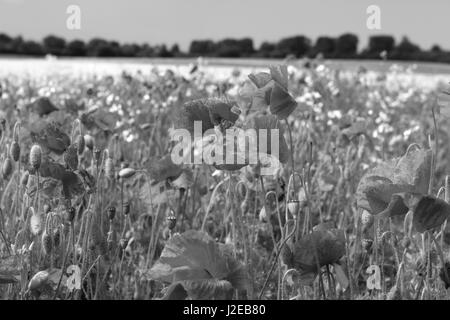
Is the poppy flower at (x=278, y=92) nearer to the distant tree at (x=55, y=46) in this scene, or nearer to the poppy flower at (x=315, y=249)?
the poppy flower at (x=315, y=249)

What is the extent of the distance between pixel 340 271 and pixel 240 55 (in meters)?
13.2

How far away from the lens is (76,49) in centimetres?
1550

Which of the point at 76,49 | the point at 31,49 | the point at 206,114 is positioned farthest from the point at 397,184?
the point at 31,49

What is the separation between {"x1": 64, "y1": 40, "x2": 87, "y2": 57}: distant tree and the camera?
14.9 m

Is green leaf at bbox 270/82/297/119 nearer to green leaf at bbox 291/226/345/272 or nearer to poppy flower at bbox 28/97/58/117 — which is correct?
green leaf at bbox 291/226/345/272

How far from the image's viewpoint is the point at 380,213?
1.02 metres

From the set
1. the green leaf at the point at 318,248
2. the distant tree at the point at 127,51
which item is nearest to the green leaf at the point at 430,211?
the green leaf at the point at 318,248

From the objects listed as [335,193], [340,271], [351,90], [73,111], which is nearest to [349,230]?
[335,193]

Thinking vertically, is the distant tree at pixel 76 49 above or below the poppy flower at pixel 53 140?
above

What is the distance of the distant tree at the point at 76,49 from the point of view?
48.9 feet

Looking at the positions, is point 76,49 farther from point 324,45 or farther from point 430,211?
point 430,211

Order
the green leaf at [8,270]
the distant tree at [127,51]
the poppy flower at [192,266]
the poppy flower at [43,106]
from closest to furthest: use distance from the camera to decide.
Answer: the poppy flower at [192,266], the green leaf at [8,270], the poppy flower at [43,106], the distant tree at [127,51]

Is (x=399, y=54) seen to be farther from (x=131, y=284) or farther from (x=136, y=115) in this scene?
→ (x=131, y=284)

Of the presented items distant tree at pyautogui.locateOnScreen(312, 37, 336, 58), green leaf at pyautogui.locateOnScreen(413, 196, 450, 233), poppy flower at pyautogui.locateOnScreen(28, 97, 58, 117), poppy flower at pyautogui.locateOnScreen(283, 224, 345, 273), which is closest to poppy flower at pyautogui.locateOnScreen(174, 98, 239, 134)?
poppy flower at pyautogui.locateOnScreen(283, 224, 345, 273)
